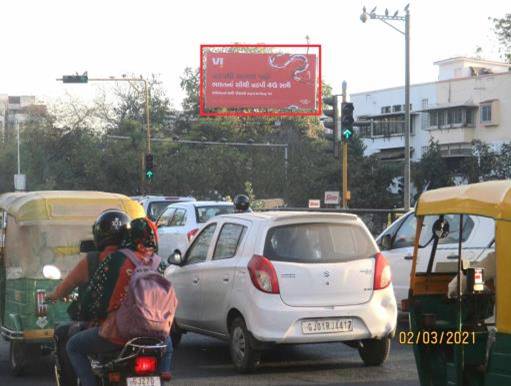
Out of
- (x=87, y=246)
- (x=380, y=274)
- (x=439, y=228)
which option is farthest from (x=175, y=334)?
(x=439, y=228)

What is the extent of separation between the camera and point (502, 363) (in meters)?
5.86

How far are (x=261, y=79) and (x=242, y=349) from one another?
177ft

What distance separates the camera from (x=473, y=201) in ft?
20.5

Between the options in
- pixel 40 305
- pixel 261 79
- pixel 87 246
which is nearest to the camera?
pixel 87 246

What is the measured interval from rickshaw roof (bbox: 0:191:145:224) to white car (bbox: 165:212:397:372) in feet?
4.05

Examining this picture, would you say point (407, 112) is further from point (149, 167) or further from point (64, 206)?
point (64, 206)

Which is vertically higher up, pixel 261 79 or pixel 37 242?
pixel 261 79

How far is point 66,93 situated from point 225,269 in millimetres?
66798

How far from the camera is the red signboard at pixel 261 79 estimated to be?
62531 mm

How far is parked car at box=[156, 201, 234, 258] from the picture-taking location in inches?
802

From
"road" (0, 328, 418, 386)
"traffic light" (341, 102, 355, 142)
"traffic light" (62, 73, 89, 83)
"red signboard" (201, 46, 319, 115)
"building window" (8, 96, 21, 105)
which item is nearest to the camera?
"road" (0, 328, 418, 386)

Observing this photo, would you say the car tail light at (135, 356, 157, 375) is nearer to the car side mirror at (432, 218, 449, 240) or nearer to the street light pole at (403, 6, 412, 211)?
the car side mirror at (432, 218, 449, 240)
